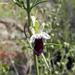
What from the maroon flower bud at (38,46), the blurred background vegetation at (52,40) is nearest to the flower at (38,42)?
the maroon flower bud at (38,46)

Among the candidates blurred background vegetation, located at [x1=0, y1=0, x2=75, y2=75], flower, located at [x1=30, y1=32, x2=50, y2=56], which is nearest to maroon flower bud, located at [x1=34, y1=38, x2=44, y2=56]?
flower, located at [x1=30, y1=32, x2=50, y2=56]

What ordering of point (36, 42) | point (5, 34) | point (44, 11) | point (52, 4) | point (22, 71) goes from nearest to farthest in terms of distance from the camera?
point (36, 42)
point (22, 71)
point (5, 34)
point (44, 11)
point (52, 4)

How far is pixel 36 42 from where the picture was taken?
5.54 ft

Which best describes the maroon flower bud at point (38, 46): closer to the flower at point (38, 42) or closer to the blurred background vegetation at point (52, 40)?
the flower at point (38, 42)

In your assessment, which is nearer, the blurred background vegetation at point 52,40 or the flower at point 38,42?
the flower at point 38,42

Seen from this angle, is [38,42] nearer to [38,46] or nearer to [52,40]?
[38,46]

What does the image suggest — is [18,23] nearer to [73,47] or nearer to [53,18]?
[53,18]

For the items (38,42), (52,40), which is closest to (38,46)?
(38,42)

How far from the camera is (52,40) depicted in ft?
12.4

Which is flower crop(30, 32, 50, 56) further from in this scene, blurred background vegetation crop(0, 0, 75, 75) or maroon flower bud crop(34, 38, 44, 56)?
blurred background vegetation crop(0, 0, 75, 75)

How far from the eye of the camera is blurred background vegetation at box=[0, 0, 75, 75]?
3.51m

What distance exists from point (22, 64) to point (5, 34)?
583mm

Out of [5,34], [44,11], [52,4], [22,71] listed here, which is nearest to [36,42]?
[22,71]

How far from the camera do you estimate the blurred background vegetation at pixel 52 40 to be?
138 inches
